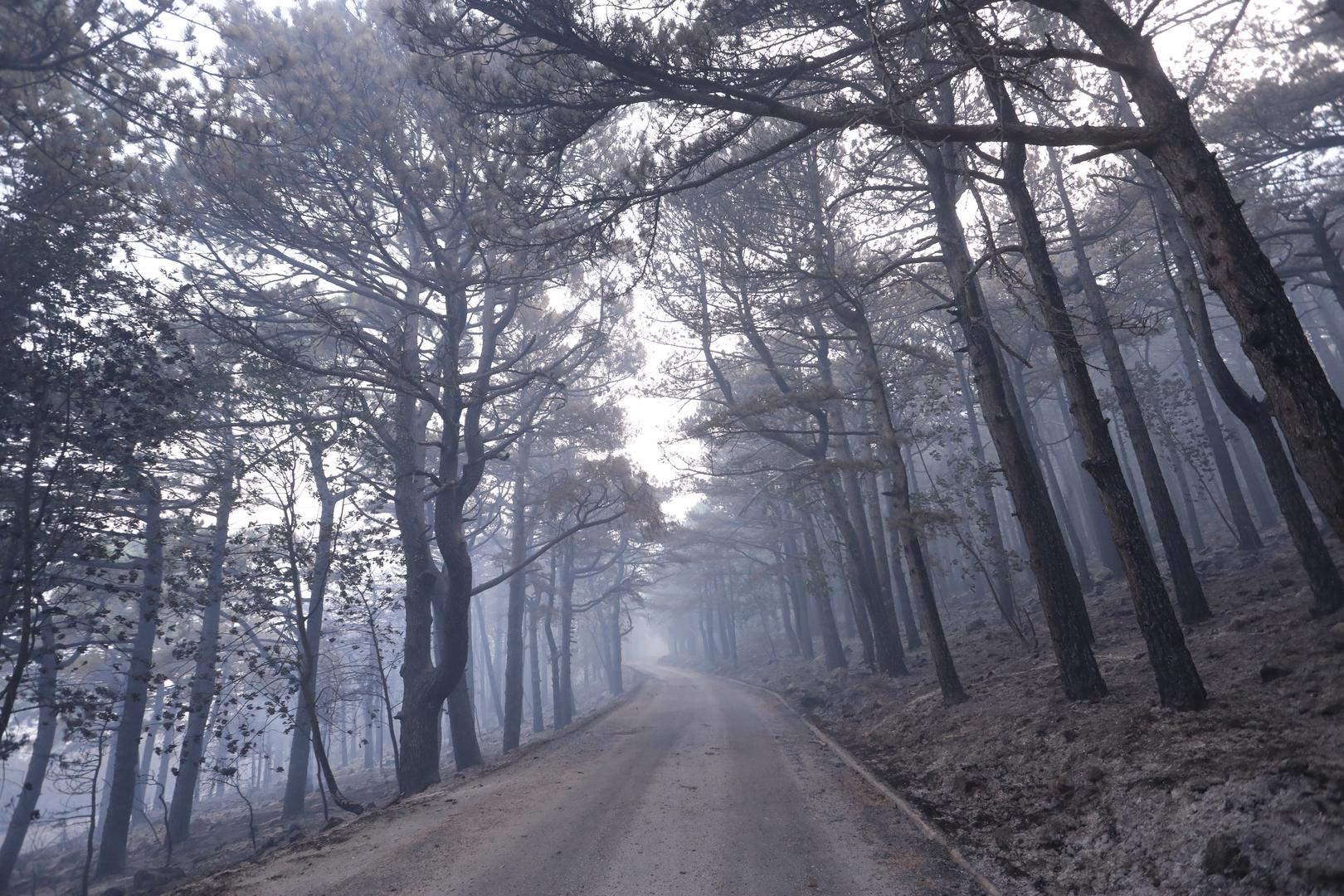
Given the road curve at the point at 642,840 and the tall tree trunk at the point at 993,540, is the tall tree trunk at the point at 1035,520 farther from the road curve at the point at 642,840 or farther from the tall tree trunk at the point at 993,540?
the road curve at the point at 642,840

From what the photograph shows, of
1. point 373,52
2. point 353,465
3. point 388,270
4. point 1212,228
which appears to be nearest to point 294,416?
point 353,465

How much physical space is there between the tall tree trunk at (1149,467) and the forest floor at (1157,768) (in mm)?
599

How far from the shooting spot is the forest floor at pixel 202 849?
12109 millimetres

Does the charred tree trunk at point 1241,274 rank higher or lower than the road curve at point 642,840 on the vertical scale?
higher

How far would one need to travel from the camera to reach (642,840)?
625cm

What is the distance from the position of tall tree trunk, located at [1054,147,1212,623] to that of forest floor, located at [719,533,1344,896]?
599mm

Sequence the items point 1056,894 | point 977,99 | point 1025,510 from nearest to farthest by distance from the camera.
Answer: point 1056,894, point 1025,510, point 977,99

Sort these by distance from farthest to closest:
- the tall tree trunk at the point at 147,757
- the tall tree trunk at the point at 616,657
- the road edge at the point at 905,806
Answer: the tall tree trunk at the point at 616,657 < the tall tree trunk at the point at 147,757 < the road edge at the point at 905,806

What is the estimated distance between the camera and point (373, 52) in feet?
44.2

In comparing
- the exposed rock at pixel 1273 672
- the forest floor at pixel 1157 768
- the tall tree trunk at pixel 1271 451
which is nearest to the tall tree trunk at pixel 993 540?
the forest floor at pixel 1157 768

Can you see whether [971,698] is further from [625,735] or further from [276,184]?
[276,184]

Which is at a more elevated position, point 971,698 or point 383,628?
point 383,628

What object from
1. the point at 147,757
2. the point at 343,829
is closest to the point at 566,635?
the point at 147,757

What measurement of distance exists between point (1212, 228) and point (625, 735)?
14.4 metres
